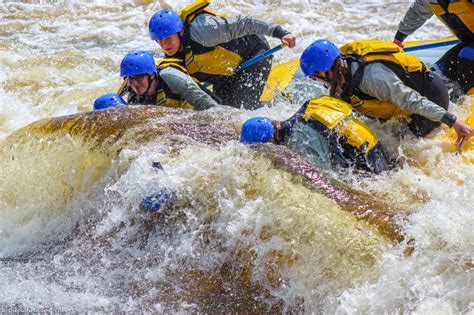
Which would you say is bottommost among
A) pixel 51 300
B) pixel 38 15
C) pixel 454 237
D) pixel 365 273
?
pixel 38 15

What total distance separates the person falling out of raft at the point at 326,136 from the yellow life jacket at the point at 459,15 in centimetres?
159

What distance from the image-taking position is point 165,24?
4.87 metres

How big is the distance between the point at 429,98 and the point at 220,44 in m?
1.84

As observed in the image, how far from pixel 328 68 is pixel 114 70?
5052mm

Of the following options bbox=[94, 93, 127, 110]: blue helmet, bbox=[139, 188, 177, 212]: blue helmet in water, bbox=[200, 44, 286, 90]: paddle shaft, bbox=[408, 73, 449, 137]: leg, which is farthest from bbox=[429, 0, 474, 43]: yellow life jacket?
bbox=[139, 188, 177, 212]: blue helmet in water

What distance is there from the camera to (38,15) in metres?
11.6

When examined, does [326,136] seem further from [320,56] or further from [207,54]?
[207,54]

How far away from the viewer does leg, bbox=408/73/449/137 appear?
4129 millimetres

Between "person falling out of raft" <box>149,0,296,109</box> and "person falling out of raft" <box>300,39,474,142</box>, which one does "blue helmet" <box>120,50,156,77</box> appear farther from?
"person falling out of raft" <box>300,39,474,142</box>

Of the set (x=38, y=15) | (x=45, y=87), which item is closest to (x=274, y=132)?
(x=45, y=87)

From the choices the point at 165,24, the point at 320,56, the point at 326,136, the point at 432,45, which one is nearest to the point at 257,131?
the point at 326,136

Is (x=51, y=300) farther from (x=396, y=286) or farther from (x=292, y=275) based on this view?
(x=396, y=286)

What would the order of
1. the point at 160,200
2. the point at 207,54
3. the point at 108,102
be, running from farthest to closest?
1. the point at 207,54
2. the point at 108,102
3. the point at 160,200

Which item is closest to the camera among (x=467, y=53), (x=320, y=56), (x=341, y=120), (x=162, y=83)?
(x=341, y=120)
